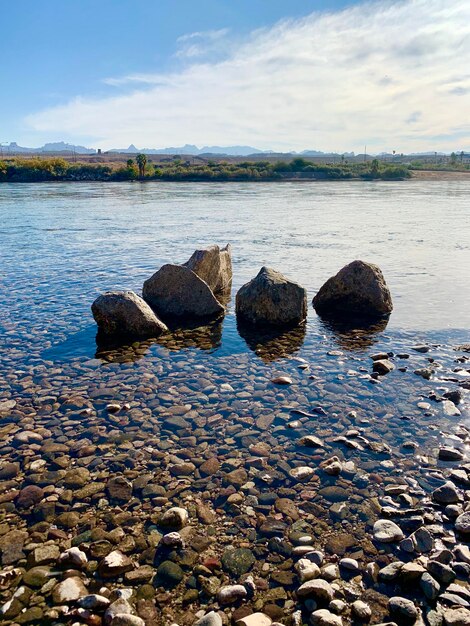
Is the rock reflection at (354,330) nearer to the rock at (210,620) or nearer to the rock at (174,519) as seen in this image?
the rock at (174,519)

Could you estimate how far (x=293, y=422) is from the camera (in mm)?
A: 8273

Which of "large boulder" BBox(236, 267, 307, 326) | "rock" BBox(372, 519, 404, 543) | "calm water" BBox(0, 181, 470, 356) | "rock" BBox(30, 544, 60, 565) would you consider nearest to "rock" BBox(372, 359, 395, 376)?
"calm water" BBox(0, 181, 470, 356)

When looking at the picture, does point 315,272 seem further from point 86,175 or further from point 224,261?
point 86,175

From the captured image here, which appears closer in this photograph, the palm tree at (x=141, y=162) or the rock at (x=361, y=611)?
the rock at (x=361, y=611)

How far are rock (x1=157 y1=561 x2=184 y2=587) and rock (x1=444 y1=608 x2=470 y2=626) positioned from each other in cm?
245

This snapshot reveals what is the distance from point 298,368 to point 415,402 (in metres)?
2.43

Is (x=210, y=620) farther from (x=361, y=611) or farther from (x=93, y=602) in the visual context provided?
(x=361, y=611)

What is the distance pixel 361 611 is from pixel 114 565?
2.39m

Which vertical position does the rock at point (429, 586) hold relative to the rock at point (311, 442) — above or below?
below

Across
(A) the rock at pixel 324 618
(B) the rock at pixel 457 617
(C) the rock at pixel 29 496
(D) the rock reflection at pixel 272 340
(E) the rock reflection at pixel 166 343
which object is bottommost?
(B) the rock at pixel 457 617

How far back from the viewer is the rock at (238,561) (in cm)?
528

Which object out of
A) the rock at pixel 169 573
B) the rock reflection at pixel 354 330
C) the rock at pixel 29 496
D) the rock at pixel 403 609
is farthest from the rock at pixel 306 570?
the rock reflection at pixel 354 330

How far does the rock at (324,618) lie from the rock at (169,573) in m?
1.32

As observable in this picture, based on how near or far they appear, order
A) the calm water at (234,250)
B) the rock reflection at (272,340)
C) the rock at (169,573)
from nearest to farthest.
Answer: the rock at (169,573)
the rock reflection at (272,340)
the calm water at (234,250)
